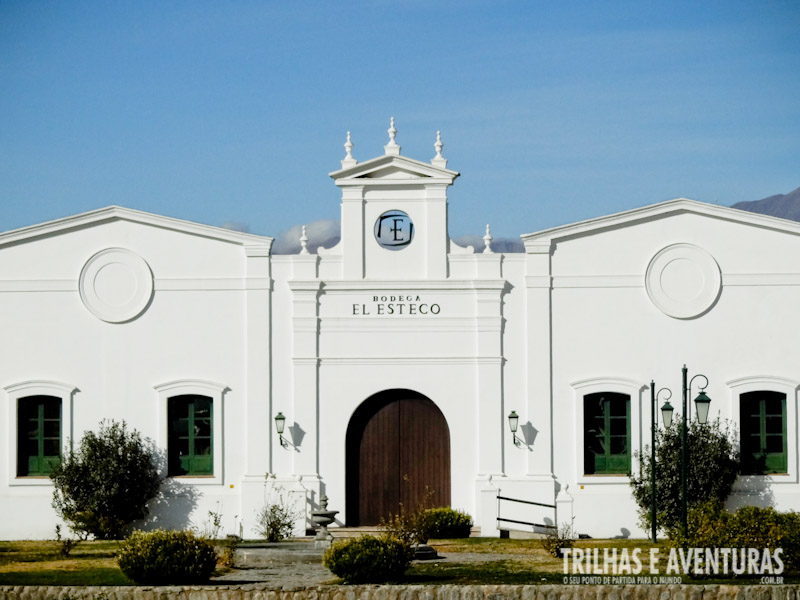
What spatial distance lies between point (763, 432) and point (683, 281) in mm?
3836

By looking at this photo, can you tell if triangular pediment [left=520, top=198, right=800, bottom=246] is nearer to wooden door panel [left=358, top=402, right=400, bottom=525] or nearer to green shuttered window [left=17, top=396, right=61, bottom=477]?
wooden door panel [left=358, top=402, right=400, bottom=525]

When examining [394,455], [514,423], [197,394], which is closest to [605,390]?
[514,423]

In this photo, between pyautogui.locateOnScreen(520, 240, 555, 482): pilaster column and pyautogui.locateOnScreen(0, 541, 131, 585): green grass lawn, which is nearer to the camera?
pyautogui.locateOnScreen(0, 541, 131, 585): green grass lawn

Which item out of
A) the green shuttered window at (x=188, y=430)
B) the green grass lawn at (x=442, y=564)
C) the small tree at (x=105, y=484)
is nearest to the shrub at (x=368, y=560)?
the green grass lawn at (x=442, y=564)

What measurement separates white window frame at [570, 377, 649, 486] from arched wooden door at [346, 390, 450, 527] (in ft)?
9.62

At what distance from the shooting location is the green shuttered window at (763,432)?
2980 cm

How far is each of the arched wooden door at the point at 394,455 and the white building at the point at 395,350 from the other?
5 centimetres

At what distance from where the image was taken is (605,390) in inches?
1171

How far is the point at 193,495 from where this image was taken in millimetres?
29812

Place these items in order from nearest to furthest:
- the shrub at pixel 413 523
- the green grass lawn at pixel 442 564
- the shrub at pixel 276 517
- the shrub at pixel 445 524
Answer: the green grass lawn at pixel 442 564 < the shrub at pixel 413 523 < the shrub at pixel 445 524 < the shrub at pixel 276 517

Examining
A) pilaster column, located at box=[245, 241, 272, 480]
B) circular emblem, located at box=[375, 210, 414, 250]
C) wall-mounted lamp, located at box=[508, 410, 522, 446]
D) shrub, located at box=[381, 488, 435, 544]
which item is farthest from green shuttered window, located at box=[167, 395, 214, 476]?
wall-mounted lamp, located at box=[508, 410, 522, 446]

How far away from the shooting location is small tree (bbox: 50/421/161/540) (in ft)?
95.1

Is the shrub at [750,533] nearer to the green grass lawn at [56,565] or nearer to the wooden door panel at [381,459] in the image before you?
the wooden door panel at [381,459]

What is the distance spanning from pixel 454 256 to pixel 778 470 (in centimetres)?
871
